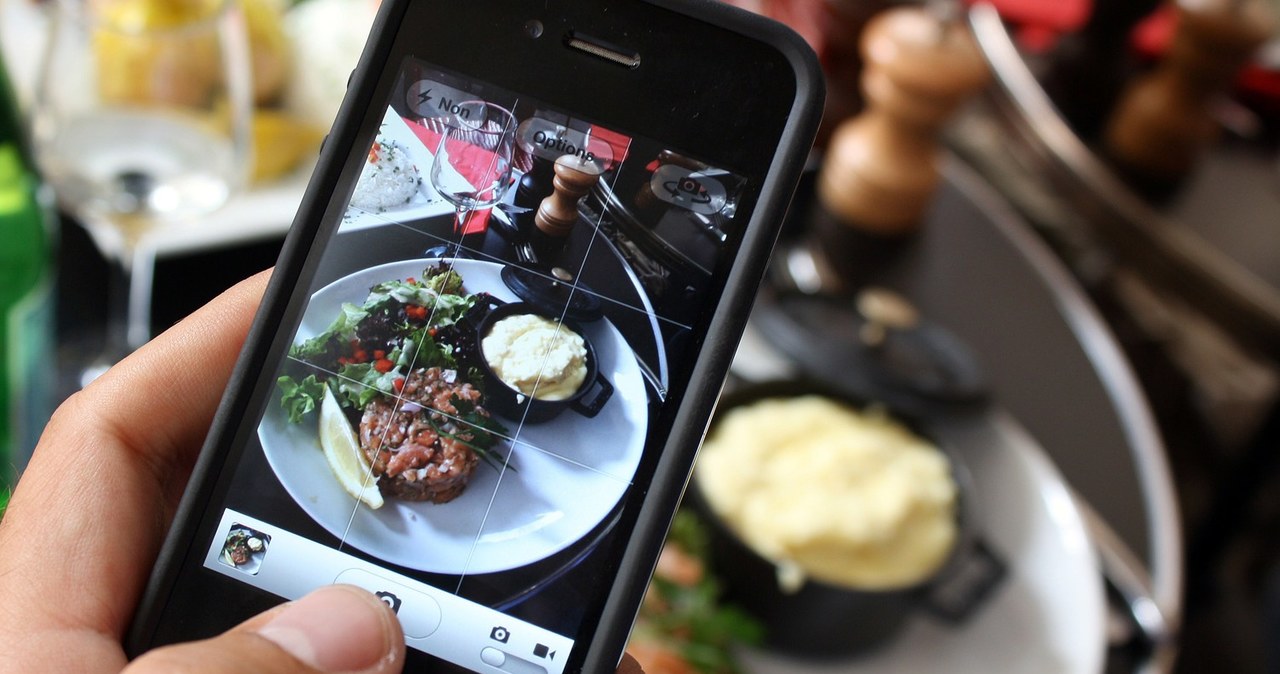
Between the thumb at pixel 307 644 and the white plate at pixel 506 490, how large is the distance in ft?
0.09

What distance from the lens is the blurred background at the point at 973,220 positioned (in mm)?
639

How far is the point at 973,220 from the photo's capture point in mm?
954

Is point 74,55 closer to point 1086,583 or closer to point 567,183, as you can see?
point 567,183

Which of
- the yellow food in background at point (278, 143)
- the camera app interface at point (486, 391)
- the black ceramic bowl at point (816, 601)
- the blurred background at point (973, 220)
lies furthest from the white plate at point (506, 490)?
the yellow food in background at point (278, 143)

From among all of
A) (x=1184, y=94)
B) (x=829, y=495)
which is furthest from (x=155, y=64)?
(x=1184, y=94)

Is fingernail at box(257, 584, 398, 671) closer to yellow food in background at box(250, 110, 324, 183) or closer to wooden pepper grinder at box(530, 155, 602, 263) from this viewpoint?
wooden pepper grinder at box(530, 155, 602, 263)

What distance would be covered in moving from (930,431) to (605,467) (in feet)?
1.38

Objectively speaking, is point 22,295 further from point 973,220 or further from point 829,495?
point 973,220

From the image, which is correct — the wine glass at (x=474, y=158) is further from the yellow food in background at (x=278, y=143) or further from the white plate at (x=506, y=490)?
the yellow food in background at (x=278, y=143)

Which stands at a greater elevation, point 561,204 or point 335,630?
point 561,204

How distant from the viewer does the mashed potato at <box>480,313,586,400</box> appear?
0.35 metres

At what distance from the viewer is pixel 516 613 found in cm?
36

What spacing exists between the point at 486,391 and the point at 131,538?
13 cm

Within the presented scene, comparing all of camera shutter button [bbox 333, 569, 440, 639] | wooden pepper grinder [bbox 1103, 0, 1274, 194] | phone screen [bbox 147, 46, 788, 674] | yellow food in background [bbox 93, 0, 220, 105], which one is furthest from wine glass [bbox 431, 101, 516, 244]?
wooden pepper grinder [bbox 1103, 0, 1274, 194]
